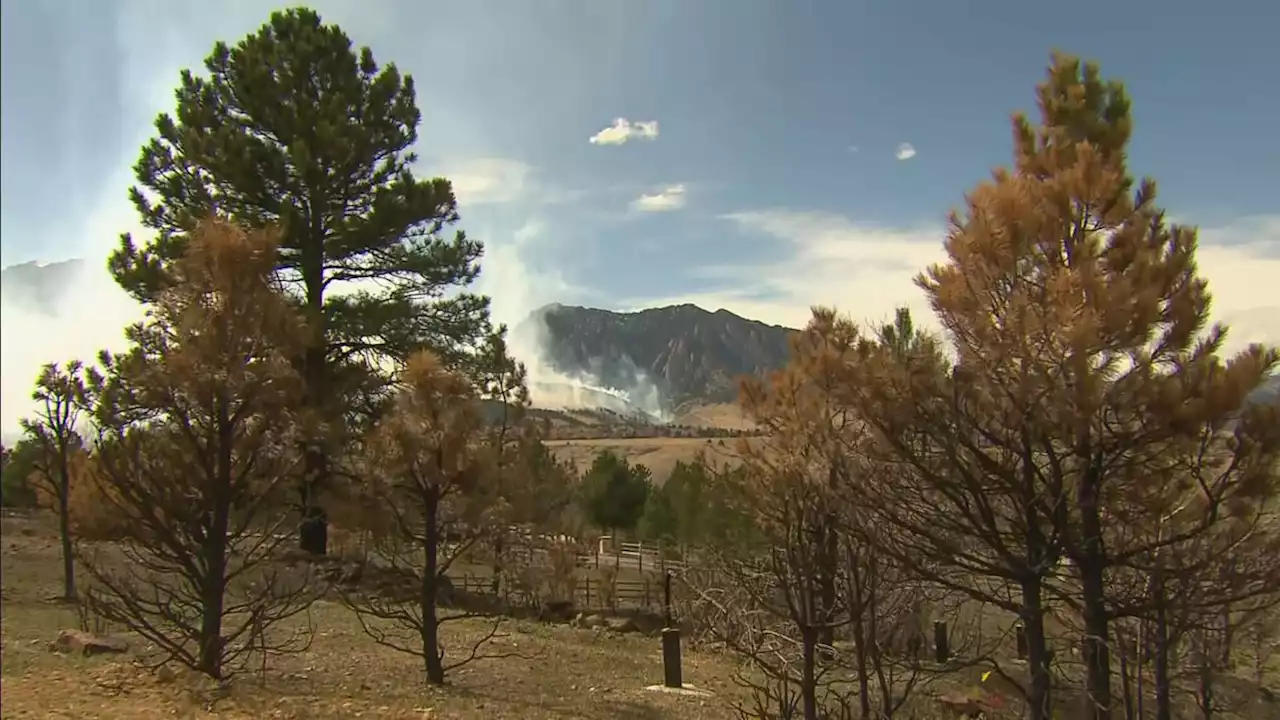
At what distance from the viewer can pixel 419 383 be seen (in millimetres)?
10734

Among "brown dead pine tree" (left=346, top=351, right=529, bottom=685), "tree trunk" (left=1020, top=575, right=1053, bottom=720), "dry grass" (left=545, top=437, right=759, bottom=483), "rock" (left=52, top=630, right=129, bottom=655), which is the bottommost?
A: "rock" (left=52, top=630, right=129, bottom=655)

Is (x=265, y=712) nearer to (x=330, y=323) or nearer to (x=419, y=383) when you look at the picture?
(x=419, y=383)

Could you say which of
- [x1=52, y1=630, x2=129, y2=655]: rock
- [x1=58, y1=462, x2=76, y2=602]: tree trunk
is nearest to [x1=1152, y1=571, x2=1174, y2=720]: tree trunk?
[x1=52, y1=630, x2=129, y2=655]: rock

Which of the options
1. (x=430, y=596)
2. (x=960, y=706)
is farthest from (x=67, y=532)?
(x=960, y=706)

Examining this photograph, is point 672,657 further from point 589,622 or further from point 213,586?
point 589,622

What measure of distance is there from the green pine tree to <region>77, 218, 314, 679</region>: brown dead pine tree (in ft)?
29.6

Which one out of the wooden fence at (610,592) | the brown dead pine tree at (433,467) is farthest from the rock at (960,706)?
the wooden fence at (610,592)

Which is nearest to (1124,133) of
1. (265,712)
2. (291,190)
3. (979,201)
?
(979,201)

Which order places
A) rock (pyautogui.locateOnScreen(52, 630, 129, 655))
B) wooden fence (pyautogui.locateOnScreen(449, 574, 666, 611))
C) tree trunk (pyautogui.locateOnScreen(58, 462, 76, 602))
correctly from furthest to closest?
wooden fence (pyautogui.locateOnScreen(449, 574, 666, 611))
tree trunk (pyautogui.locateOnScreen(58, 462, 76, 602))
rock (pyautogui.locateOnScreen(52, 630, 129, 655))

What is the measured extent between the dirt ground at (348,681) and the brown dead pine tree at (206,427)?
25.4 inches

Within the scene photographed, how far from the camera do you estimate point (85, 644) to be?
10438 millimetres

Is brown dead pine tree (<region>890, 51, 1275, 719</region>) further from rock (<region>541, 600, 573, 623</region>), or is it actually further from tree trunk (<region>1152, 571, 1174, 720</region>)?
rock (<region>541, 600, 573, 623</region>)

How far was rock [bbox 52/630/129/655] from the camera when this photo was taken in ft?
34.2

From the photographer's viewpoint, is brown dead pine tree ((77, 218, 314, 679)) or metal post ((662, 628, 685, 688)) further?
metal post ((662, 628, 685, 688))
